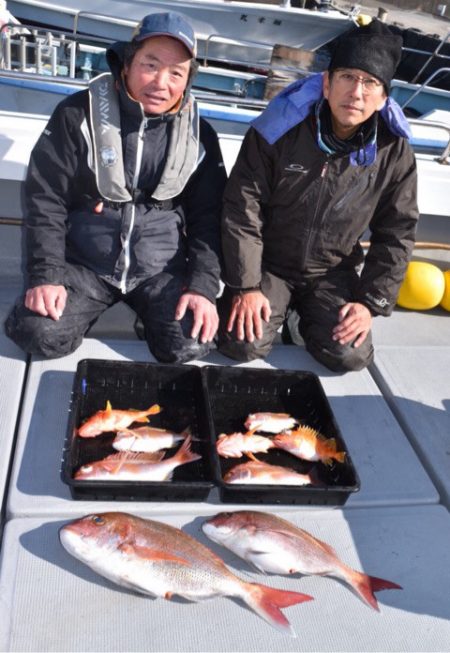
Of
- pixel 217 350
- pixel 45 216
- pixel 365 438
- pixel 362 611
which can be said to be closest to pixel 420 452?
pixel 365 438

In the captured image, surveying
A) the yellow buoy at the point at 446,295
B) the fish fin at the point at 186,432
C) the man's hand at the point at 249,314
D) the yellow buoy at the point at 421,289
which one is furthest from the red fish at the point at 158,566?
the yellow buoy at the point at 446,295

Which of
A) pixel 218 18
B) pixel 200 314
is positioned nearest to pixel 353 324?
pixel 200 314

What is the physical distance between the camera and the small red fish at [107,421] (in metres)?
2.25

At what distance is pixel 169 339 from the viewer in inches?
110

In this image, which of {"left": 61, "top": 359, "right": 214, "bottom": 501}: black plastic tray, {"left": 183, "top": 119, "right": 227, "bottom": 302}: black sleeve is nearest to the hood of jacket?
{"left": 183, "top": 119, "right": 227, "bottom": 302}: black sleeve

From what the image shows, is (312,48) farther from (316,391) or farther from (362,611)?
(362,611)

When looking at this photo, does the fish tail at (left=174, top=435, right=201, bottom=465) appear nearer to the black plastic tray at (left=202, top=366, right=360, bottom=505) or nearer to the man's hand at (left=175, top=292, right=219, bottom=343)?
the black plastic tray at (left=202, top=366, right=360, bottom=505)

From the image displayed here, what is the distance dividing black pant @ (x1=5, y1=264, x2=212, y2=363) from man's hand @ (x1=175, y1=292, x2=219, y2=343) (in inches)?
2.0

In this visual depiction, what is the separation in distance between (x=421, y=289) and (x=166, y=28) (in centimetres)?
224

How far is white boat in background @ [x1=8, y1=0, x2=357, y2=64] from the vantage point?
13008mm

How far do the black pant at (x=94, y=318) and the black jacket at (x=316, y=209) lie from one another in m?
0.35

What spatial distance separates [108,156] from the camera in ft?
8.80

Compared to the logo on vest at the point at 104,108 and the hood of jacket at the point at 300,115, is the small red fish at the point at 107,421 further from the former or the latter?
the hood of jacket at the point at 300,115

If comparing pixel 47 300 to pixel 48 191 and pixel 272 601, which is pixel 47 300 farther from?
pixel 272 601
